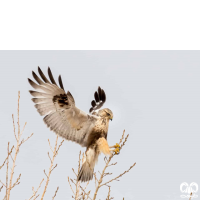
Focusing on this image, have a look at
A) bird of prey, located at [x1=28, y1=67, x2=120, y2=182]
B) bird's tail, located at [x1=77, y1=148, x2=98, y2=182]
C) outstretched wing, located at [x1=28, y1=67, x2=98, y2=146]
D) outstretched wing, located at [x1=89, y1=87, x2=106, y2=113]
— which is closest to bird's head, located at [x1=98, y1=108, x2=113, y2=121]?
bird of prey, located at [x1=28, y1=67, x2=120, y2=182]

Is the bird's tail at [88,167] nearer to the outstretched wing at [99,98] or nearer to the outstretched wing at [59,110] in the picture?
the outstretched wing at [59,110]

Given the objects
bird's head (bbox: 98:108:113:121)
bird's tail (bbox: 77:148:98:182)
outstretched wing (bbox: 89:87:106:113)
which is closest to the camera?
bird's tail (bbox: 77:148:98:182)

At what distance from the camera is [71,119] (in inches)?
181

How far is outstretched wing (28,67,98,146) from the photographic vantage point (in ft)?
14.7

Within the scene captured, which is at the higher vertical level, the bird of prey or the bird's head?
the bird's head

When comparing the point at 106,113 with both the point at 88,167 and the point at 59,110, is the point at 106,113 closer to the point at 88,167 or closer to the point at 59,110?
the point at 59,110

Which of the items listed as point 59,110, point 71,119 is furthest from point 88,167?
point 59,110

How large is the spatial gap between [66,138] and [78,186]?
1547 mm

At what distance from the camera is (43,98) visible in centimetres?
456

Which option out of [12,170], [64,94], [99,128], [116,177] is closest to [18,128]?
[12,170]

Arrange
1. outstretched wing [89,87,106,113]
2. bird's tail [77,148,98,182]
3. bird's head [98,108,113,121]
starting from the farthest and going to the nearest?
outstretched wing [89,87,106,113], bird's head [98,108,113,121], bird's tail [77,148,98,182]

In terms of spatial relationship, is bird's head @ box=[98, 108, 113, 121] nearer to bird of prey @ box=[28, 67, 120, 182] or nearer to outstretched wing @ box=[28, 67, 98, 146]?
bird of prey @ box=[28, 67, 120, 182]

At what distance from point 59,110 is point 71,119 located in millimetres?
246
